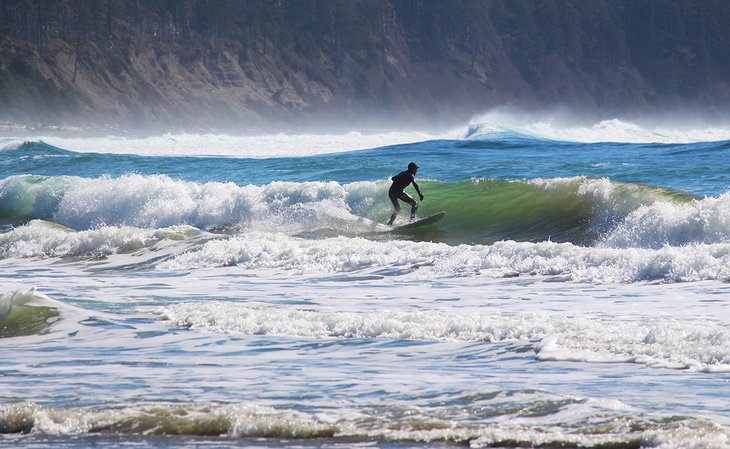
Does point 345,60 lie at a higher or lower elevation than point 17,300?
higher

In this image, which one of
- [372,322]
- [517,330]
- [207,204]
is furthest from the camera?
[207,204]

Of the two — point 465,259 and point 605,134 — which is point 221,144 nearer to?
point 605,134

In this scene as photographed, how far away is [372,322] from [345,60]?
95.5m

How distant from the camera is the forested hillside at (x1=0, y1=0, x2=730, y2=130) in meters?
86.3

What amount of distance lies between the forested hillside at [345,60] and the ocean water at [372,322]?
63.4 m

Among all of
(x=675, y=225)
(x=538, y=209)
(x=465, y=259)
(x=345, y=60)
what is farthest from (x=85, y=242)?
(x=345, y=60)

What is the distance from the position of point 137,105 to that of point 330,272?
73.3 m

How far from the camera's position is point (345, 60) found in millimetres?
103812

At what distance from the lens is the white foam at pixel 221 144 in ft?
199

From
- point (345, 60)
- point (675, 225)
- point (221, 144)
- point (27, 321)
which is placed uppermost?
point (345, 60)

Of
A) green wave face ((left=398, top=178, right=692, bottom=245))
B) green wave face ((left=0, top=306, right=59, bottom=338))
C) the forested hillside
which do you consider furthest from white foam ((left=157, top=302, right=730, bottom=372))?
the forested hillside

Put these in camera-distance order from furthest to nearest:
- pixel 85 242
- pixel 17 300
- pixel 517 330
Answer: pixel 85 242 → pixel 17 300 → pixel 517 330

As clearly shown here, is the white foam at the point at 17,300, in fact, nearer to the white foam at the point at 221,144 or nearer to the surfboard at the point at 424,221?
the surfboard at the point at 424,221

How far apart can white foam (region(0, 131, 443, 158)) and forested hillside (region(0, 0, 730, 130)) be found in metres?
8.17
